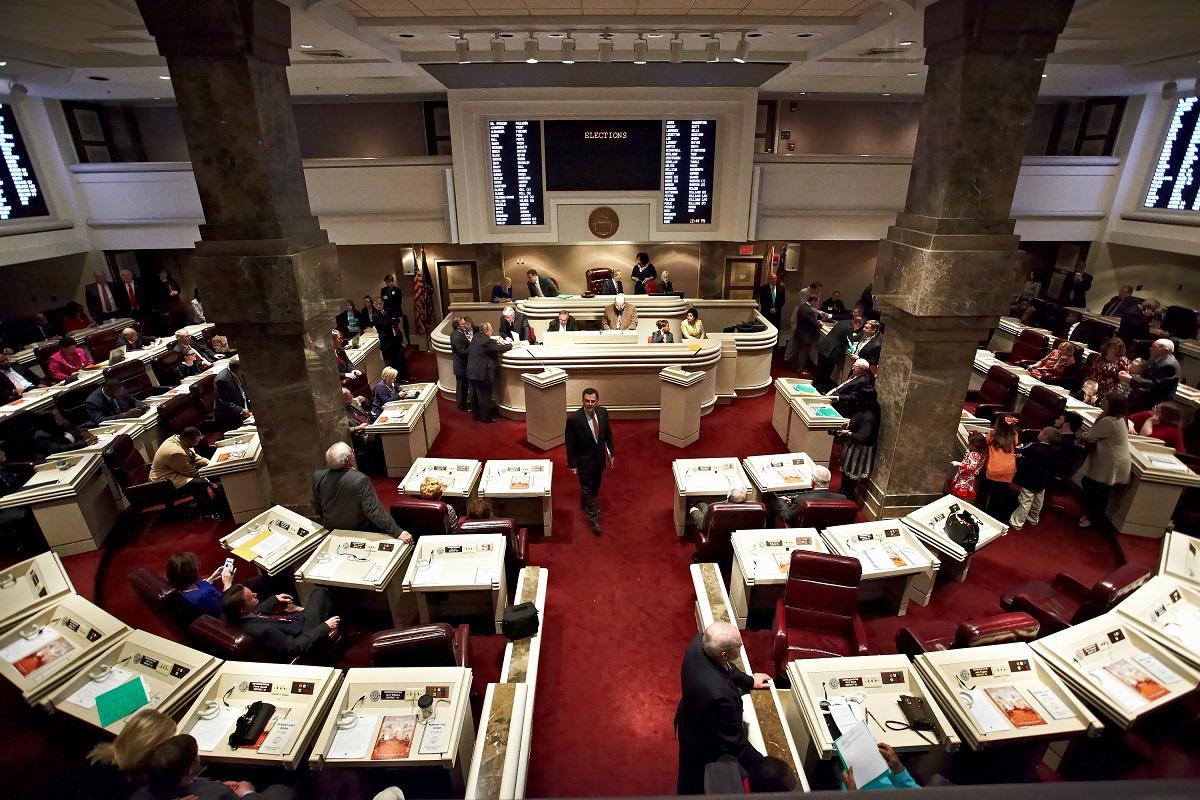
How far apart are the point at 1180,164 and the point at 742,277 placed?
317 inches

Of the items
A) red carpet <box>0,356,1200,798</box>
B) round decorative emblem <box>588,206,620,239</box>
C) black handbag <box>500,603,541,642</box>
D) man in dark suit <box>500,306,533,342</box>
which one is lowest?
red carpet <box>0,356,1200,798</box>

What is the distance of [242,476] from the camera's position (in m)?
6.33

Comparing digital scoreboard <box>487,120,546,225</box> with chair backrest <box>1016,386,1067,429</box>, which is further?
digital scoreboard <box>487,120,546,225</box>

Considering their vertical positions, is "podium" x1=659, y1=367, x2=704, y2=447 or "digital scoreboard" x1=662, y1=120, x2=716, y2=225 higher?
"digital scoreboard" x1=662, y1=120, x2=716, y2=225

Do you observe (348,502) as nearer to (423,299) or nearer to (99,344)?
(423,299)

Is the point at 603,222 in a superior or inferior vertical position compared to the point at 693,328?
superior

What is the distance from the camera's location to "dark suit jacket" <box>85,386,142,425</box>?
7.42m

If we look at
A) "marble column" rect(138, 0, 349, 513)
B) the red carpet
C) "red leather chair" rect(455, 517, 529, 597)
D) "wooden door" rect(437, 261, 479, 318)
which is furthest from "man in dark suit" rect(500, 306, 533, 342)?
"red leather chair" rect(455, 517, 529, 597)

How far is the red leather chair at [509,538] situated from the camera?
16.6 ft

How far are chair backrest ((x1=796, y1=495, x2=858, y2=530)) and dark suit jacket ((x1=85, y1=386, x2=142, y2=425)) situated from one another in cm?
865

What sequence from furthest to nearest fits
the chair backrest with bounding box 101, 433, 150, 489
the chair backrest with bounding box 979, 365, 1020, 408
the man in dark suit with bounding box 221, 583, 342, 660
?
the chair backrest with bounding box 979, 365, 1020, 408 → the chair backrest with bounding box 101, 433, 150, 489 → the man in dark suit with bounding box 221, 583, 342, 660

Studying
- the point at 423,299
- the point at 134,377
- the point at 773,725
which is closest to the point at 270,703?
the point at 773,725

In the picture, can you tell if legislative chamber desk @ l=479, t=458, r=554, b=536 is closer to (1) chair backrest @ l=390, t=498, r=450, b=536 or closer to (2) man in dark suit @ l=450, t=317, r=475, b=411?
(1) chair backrest @ l=390, t=498, r=450, b=536

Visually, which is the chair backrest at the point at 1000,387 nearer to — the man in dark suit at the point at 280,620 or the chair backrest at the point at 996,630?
the chair backrest at the point at 996,630
